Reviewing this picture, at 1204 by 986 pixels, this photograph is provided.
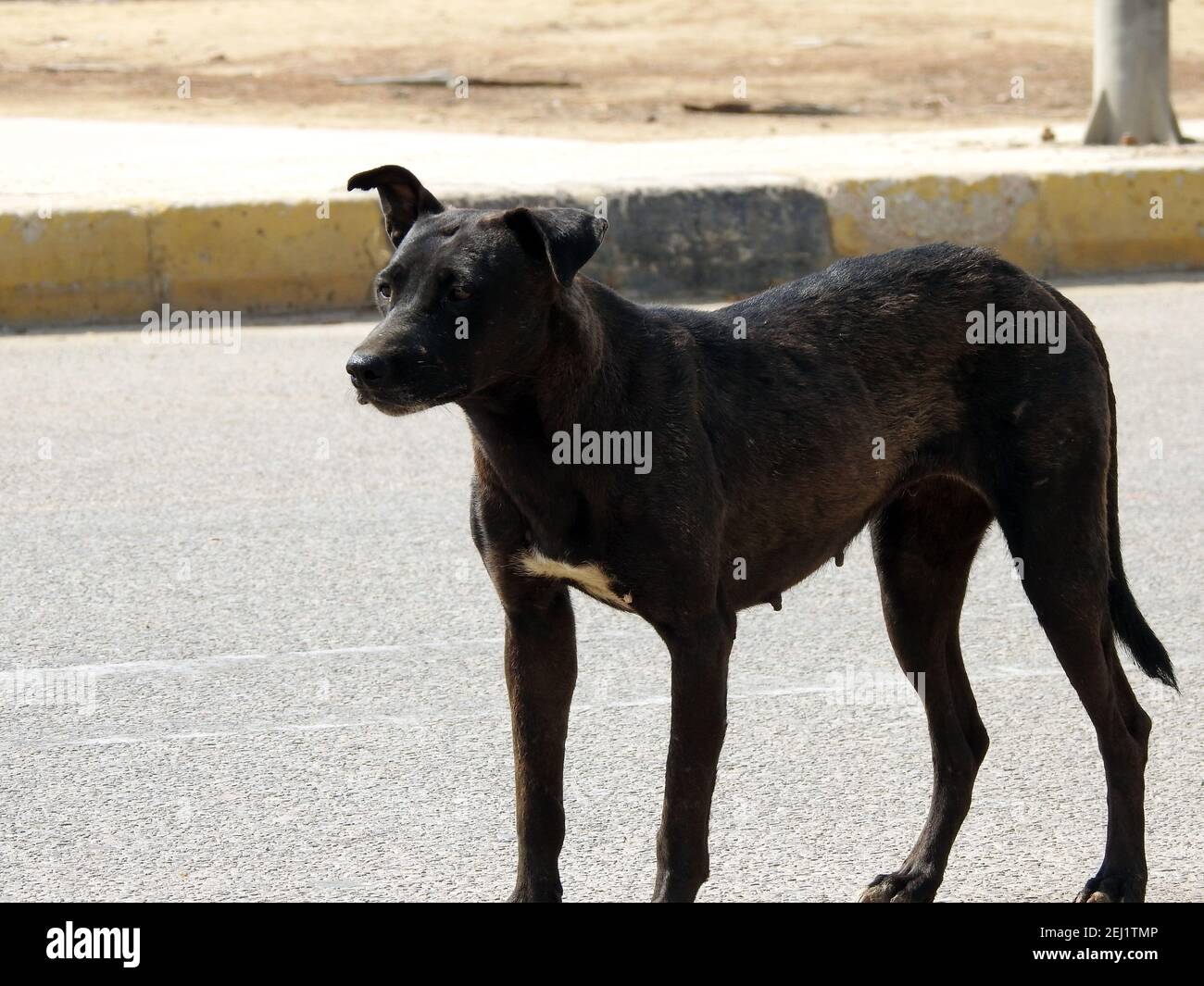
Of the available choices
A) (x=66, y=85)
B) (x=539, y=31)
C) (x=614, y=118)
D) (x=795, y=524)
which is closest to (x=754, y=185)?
(x=614, y=118)

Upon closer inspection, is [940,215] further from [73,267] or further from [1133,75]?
[73,267]

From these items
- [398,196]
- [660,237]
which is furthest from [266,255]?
[398,196]

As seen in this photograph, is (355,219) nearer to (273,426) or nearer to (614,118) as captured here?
(273,426)

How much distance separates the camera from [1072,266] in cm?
1094

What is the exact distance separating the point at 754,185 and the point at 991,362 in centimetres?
681

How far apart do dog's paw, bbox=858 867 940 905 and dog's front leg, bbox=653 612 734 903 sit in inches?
21.8

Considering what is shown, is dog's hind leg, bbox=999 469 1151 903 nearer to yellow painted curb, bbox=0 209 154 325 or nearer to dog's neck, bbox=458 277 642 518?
dog's neck, bbox=458 277 642 518

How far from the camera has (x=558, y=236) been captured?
338 centimetres

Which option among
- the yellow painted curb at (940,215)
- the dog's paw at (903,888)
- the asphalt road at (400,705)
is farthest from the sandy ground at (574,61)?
the dog's paw at (903,888)

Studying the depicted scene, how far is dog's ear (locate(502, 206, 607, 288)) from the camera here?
337 cm

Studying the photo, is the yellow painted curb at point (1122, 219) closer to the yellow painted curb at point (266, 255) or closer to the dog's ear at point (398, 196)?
the yellow painted curb at point (266, 255)

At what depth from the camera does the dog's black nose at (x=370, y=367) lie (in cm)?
330

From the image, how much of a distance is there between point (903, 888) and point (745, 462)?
3.25ft

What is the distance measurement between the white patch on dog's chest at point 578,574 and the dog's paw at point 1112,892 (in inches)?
45.9
